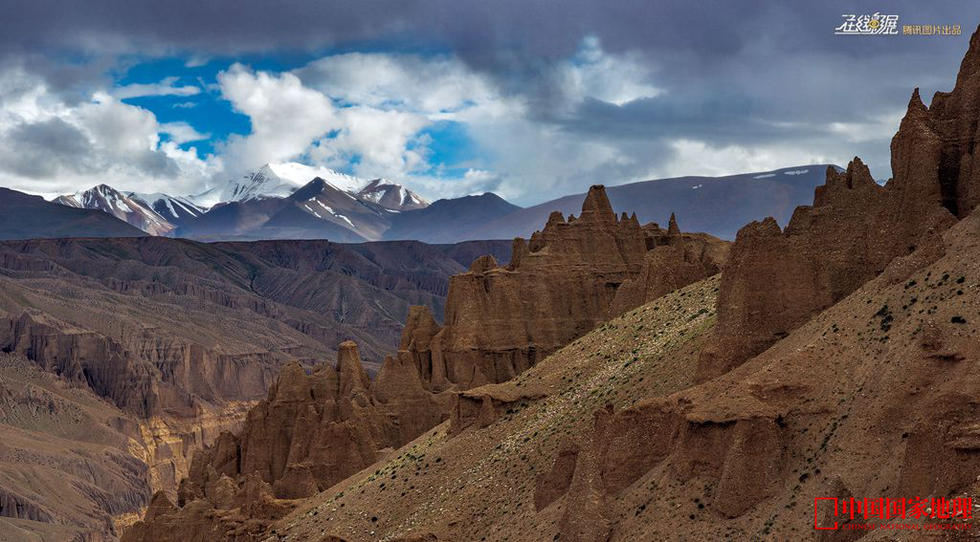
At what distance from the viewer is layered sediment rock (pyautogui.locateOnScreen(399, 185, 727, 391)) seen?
99.3m

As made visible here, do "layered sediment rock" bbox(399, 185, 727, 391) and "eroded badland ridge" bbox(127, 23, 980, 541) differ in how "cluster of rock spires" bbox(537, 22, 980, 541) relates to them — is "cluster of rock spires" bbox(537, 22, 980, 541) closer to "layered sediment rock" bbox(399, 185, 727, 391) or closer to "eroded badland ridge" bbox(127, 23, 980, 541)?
"eroded badland ridge" bbox(127, 23, 980, 541)

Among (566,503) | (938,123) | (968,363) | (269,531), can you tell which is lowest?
(269,531)

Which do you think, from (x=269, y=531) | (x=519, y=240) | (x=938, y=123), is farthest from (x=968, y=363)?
(x=519, y=240)

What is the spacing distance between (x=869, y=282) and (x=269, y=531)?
37.7 m

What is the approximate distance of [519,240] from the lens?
107438 mm

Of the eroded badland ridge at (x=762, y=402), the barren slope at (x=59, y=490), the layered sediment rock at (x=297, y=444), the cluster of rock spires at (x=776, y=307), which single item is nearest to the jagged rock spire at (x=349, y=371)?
the layered sediment rock at (x=297, y=444)

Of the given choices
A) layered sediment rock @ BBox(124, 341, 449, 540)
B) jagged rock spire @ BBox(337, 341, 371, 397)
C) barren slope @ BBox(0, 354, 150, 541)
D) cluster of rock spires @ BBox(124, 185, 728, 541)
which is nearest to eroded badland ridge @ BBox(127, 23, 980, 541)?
layered sediment rock @ BBox(124, 341, 449, 540)

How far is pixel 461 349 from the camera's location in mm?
99750

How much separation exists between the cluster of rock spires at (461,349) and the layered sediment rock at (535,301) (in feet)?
0.26

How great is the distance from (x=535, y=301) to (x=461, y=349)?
22.5ft

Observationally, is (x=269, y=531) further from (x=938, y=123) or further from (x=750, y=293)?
(x=938, y=123)

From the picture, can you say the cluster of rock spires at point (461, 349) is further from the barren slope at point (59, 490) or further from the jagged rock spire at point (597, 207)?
the barren slope at point (59, 490)

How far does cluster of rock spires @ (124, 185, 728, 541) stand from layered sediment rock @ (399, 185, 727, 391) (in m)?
0.08

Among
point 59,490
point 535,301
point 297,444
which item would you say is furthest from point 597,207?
point 59,490
